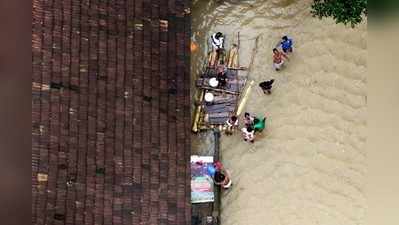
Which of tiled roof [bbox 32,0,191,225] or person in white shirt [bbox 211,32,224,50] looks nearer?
tiled roof [bbox 32,0,191,225]

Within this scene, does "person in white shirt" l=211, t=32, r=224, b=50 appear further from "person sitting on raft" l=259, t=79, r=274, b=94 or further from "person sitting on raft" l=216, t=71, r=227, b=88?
"person sitting on raft" l=259, t=79, r=274, b=94

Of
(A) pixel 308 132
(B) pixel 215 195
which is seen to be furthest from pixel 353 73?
(B) pixel 215 195

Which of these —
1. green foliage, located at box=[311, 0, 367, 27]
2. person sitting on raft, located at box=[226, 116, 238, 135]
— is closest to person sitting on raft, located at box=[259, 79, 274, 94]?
person sitting on raft, located at box=[226, 116, 238, 135]

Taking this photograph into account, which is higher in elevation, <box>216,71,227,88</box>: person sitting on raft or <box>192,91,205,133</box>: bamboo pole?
<box>216,71,227,88</box>: person sitting on raft

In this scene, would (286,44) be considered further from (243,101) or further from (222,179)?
(222,179)

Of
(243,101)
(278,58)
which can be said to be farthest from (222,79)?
(278,58)
